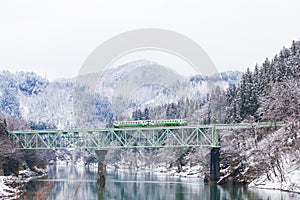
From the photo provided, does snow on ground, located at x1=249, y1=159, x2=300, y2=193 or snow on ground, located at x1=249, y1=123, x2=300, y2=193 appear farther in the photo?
snow on ground, located at x1=249, y1=123, x2=300, y2=193

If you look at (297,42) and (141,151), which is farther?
(141,151)

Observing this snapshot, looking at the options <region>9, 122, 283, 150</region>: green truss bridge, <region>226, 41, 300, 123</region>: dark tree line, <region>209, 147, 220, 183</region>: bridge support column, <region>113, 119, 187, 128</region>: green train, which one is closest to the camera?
<region>226, 41, 300, 123</region>: dark tree line

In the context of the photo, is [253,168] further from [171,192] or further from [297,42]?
[297,42]

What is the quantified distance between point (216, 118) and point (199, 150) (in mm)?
9503

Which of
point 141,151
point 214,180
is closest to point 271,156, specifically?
point 214,180

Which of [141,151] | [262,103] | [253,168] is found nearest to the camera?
[253,168]

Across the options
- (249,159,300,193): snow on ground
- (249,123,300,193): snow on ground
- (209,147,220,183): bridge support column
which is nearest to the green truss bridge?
(209,147,220,183): bridge support column

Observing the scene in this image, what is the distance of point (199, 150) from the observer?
100688 mm

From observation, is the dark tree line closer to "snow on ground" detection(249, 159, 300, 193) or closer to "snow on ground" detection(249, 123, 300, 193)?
"snow on ground" detection(249, 123, 300, 193)

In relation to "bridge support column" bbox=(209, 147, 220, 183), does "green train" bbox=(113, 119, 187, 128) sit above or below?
above

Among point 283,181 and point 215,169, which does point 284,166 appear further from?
point 215,169

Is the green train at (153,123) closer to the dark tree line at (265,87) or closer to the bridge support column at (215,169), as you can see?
the bridge support column at (215,169)

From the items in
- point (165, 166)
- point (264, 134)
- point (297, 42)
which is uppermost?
point (297, 42)

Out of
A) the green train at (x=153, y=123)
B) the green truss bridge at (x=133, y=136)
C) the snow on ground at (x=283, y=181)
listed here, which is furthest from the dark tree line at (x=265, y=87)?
the green train at (x=153, y=123)
